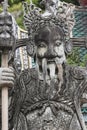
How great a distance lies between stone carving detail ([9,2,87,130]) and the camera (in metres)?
6.04

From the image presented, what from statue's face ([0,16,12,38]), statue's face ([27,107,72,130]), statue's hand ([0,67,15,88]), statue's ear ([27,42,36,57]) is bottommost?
statue's face ([27,107,72,130])

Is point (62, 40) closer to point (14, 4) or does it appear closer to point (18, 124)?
point (18, 124)

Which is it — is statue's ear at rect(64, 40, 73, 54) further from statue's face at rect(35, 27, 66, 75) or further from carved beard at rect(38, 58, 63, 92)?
carved beard at rect(38, 58, 63, 92)

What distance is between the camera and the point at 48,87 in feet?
20.1

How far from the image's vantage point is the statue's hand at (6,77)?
19.4 ft

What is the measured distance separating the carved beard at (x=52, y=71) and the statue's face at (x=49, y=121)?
264mm

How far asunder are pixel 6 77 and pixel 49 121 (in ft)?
1.96

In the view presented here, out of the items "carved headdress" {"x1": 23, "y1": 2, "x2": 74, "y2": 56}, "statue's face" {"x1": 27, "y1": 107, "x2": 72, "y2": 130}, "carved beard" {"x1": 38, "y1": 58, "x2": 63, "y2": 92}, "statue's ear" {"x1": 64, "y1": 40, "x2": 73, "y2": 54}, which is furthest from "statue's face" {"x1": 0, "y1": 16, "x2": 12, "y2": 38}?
"statue's face" {"x1": 27, "y1": 107, "x2": 72, "y2": 130}

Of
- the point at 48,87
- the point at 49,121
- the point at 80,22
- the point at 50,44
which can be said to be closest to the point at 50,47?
the point at 50,44

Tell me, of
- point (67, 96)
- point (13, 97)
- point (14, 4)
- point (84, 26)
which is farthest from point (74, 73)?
point (14, 4)

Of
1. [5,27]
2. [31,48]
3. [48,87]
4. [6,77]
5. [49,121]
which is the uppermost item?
[5,27]

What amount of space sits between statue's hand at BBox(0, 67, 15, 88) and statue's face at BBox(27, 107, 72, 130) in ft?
1.38

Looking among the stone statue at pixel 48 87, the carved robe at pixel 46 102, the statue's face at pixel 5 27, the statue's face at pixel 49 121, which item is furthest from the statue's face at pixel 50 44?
the statue's face at pixel 49 121

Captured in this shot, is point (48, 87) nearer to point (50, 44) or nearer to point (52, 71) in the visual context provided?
point (52, 71)
